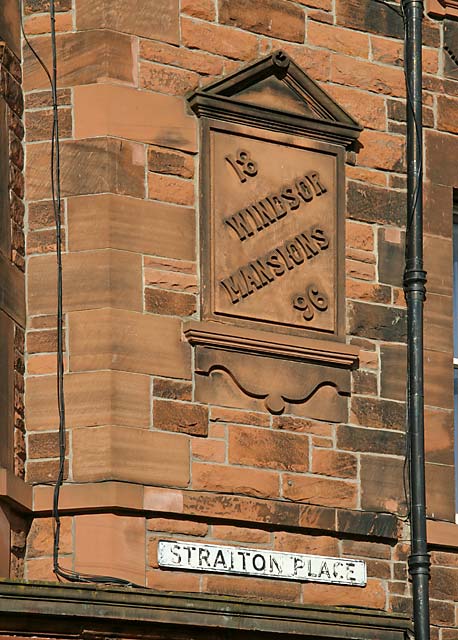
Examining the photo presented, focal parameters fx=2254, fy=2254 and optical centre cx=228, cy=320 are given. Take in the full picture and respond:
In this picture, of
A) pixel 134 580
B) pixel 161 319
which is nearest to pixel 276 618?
A: pixel 134 580

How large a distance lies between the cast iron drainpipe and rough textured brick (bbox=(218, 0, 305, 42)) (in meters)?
0.82

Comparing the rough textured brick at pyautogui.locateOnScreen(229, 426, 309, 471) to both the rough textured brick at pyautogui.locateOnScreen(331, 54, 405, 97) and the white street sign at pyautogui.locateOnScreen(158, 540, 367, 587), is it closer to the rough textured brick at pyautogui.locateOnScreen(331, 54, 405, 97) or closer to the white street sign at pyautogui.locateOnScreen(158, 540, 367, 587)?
the white street sign at pyautogui.locateOnScreen(158, 540, 367, 587)

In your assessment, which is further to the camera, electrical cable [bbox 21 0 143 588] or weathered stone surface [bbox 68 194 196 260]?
weathered stone surface [bbox 68 194 196 260]

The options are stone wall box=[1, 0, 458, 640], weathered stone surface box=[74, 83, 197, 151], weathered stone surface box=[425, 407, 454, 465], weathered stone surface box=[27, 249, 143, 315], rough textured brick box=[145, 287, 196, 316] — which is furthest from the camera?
weathered stone surface box=[425, 407, 454, 465]

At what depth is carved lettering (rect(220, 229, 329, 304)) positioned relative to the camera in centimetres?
1389

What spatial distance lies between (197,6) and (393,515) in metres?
3.44

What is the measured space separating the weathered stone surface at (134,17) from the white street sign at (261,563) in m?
3.20

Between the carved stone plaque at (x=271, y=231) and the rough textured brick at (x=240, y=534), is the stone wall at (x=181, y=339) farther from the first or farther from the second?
the carved stone plaque at (x=271, y=231)

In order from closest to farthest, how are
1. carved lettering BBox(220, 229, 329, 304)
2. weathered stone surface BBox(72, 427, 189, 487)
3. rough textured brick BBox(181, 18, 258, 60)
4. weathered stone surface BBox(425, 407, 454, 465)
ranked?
weathered stone surface BBox(72, 427, 189, 487), carved lettering BBox(220, 229, 329, 304), rough textured brick BBox(181, 18, 258, 60), weathered stone surface BBox(425, 407, 454, 465)

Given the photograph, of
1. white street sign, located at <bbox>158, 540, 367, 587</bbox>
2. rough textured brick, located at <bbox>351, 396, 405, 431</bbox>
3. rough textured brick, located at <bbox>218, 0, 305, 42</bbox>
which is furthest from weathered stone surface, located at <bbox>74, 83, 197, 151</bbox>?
white street sign, located at <bbox>158, 540, 367, 587</bbox>

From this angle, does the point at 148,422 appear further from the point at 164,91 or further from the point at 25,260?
the point at 164,91

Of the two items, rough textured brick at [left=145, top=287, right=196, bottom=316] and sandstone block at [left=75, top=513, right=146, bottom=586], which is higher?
rough textured brick at [left=145, top=287, right=196, bottom=316]

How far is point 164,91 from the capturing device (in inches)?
551

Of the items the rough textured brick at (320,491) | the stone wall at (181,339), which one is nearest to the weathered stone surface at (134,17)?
the stone wall at (181,339)
